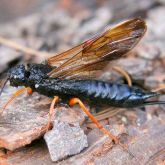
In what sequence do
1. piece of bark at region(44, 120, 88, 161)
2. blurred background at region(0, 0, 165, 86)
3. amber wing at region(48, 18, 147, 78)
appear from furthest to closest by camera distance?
blurred background at region(0, 0, 165, 86)
amber wing at region(48, 18, 147, 78)
piece of bark at region(44, 120, 88, 161)

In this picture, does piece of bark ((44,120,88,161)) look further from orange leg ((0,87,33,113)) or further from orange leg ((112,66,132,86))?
orange leg ((112,66,132,86))

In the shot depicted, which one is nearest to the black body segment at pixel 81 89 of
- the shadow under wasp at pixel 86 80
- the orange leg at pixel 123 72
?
the shadow under wasp at pixel 86 80

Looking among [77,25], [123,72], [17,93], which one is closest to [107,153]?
[17,93]

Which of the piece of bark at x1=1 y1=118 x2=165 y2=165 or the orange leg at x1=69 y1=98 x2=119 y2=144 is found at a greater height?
the orange leg at x1=69 y1=98 x2=119 y2=144

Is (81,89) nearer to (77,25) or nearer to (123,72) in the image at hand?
(123,72)

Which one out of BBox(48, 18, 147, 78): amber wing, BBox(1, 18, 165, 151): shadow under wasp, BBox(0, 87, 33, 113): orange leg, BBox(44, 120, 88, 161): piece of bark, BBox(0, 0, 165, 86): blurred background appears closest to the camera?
BBox(44, 120, 88, 161): piece of bark

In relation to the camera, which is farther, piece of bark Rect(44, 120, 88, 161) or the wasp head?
the wasp head

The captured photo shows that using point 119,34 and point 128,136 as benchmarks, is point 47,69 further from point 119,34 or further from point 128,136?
point 128,136

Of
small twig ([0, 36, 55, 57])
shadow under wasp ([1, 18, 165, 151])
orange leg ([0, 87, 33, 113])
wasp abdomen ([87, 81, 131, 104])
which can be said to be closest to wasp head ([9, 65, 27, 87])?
shadow under wasp ([1, 18, 165, 151])

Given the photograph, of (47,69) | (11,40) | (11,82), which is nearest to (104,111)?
(47,69)

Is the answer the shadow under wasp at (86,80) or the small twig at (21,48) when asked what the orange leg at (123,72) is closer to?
the shadow under wasp at (86,80)
